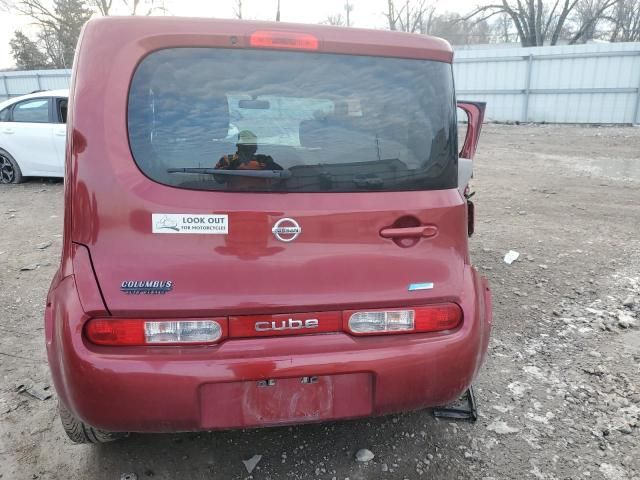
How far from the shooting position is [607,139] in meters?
13.5

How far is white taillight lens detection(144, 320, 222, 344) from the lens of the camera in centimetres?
180

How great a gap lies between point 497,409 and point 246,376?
5.13 ft

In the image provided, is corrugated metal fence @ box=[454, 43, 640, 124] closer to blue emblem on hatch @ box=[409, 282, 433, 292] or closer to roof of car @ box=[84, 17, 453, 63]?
roof of car @ box=[84, 17, 453, 63]

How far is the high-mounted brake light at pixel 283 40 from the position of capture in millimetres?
1871

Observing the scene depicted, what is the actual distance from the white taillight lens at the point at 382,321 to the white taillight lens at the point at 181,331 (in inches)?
20.7

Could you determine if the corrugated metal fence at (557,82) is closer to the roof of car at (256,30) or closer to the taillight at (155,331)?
the roof of car at (256,30)

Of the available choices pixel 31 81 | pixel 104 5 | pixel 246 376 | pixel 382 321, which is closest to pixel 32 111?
pixel 246 376

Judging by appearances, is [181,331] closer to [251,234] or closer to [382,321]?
[251,234]

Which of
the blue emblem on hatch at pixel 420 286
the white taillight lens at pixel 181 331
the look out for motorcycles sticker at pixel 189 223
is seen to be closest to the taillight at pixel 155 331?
the white taillight lens at pixel 181 331

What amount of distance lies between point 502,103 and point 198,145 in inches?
739

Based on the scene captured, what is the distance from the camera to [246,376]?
1.80 metres

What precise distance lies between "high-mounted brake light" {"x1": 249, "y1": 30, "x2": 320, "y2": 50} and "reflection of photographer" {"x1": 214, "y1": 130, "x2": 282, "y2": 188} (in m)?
0.33

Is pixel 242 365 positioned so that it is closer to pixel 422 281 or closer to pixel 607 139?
pixel 422 281

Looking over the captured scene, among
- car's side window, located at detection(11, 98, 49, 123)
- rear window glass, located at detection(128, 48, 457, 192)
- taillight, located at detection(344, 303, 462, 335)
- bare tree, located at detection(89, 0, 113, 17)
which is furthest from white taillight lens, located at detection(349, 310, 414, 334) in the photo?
bare tree, located at detection(89, 0, 113, 17)
